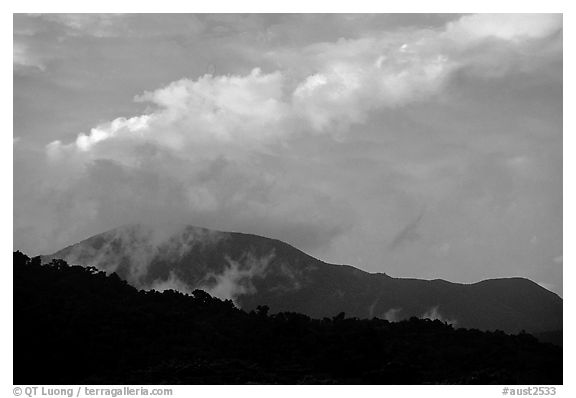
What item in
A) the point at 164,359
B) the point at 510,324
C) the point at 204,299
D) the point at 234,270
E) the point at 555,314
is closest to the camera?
the point at 164,359

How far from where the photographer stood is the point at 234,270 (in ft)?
251

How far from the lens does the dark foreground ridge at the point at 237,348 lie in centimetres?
3097

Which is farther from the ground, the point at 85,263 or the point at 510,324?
the point at 85,263

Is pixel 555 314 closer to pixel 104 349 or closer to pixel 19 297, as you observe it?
pixel 104 349

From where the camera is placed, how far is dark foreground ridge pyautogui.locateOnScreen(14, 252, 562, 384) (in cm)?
3097

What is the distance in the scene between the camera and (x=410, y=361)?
32.0 metres

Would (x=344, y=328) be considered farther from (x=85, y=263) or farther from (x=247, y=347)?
(x=85, y=263)

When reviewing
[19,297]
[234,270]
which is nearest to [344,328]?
[19,297]

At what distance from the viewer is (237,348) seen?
36000 mm

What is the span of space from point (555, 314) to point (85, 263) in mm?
31603

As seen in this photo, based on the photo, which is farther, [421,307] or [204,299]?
[421,307]
